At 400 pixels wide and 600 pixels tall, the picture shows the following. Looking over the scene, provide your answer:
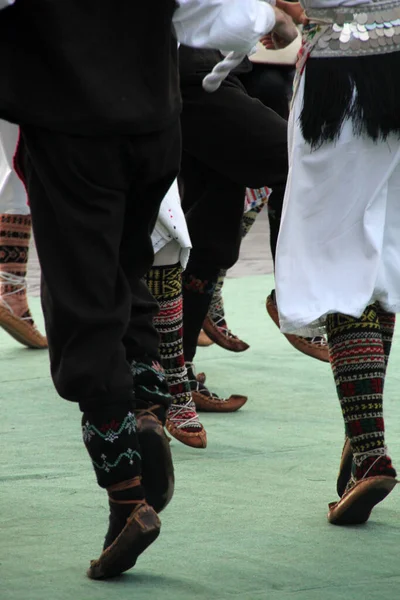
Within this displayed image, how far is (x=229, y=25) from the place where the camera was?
2.21 m

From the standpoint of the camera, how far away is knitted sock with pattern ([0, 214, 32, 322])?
193 inches

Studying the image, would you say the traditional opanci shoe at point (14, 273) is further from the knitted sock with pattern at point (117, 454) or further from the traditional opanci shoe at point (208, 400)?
the knitted sock with pattern at point (117, 454)

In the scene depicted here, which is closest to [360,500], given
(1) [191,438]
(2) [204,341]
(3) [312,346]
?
(1) [191,438]

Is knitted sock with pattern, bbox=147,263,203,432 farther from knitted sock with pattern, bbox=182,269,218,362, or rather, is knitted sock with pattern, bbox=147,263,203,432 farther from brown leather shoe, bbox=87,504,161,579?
brown leather shoe, bbox=87,504,161,579

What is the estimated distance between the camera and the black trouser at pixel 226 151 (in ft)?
12.0

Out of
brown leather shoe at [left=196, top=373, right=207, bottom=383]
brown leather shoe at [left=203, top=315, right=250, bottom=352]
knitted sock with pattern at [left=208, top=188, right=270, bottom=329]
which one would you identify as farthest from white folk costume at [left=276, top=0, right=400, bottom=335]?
brown leather shoe at [left=203, top=315, right=250, bottom=352]

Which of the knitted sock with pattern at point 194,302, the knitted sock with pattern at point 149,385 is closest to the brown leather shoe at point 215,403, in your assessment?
the knitted sock with pattern at point 194,302

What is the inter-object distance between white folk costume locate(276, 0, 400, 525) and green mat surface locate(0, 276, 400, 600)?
197mm

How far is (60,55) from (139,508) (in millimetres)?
819

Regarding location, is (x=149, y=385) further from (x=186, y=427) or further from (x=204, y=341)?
Answer: (x=204, y=341)

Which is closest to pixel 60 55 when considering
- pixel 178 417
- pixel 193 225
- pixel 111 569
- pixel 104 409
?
pixel 104 409

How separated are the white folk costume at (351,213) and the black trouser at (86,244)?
1.88 ft

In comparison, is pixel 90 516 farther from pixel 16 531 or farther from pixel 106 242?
pixel 106 242

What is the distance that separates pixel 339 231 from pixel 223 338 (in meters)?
2.02
